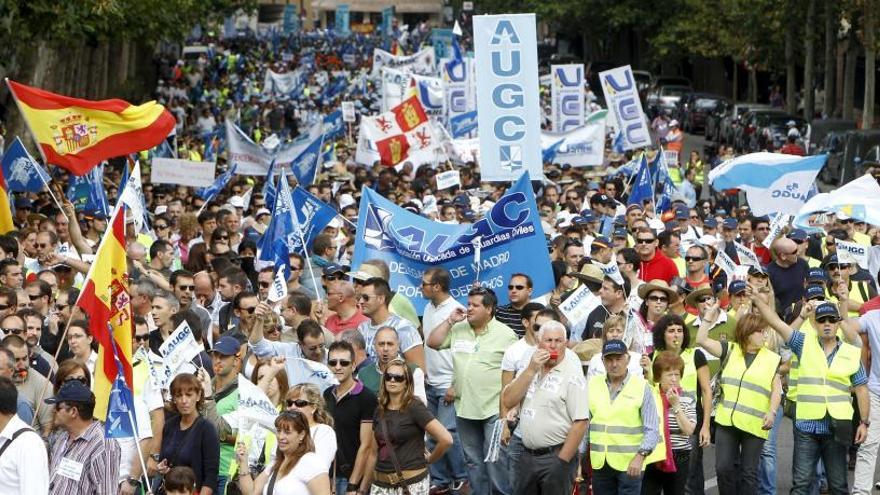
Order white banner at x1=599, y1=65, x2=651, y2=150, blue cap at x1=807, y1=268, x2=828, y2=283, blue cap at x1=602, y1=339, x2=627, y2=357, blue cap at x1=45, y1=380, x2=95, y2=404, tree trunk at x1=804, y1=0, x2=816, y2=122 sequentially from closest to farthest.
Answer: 1. blue cap at x1=45, y1=380, x2=95, y2=404
2. blue cap at x1=602, y1=339, x2=627, y2=357
3. blue cap at x1=807, y1=268, x2=828, y2=283
4. white banner at x1=599, y1=65, x2=651, y2=150
5. tree trunk at x1=804, y1=0, x2=816, y2=122

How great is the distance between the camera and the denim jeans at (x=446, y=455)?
12.9 meters

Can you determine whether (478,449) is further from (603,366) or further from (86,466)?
(86,466)

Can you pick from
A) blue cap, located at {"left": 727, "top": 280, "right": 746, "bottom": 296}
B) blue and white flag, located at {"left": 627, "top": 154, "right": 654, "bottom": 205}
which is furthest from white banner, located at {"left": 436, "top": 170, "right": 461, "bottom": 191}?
blue cap, located at {"left": 727, "top": 280, "right": 746, "bottom": 296}

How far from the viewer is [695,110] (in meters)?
55.5

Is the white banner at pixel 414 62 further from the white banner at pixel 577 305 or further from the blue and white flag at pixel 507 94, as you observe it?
the white banner at pixel 577 305

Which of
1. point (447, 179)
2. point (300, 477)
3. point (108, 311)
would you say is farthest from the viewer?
point (447, 179)

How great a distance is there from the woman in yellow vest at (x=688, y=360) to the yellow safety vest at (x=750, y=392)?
0.49ft

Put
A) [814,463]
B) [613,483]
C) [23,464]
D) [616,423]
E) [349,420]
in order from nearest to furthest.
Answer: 1. [23,464]
2. [349,420]
3. [616,423]
4. [613,483]
5. [814,463]

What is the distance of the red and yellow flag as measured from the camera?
10.1 meters

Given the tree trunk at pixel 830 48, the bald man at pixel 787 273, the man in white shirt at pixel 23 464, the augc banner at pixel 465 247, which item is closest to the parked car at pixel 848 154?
the tree trunk at pixel 830 48

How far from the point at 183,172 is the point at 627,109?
710 cm

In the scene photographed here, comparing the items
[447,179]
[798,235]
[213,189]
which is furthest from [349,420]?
[447,179]

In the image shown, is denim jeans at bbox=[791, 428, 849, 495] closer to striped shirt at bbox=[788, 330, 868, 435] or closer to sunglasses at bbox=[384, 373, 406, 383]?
striped shirt at bbox=[788, 330, 868, 435]

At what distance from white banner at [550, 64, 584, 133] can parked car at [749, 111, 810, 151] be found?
1188 centimetres
